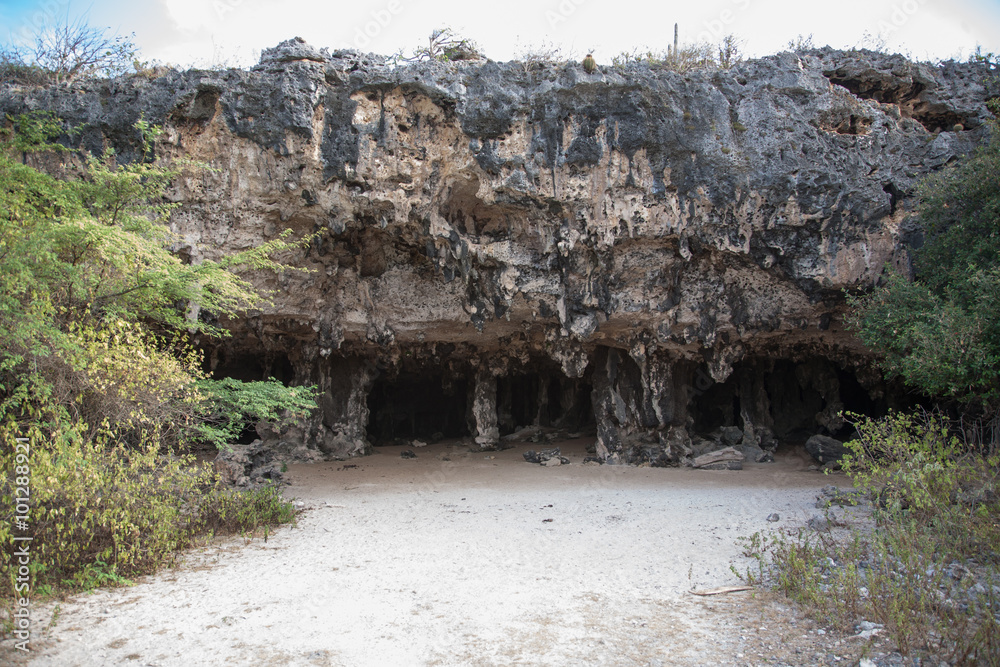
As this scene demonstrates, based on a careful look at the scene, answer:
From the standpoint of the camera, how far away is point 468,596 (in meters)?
5.42

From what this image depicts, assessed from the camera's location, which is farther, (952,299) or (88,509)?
(952,299)

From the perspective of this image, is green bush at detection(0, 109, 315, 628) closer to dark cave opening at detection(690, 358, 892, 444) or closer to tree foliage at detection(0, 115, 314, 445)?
tree foliage at detection(0, 115, 314, 445)

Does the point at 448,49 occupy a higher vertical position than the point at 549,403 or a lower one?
higher

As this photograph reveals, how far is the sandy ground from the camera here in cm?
424

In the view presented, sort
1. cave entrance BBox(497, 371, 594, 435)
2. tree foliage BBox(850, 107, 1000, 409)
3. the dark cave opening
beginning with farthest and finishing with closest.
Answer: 1. cave entrance BBox(497, 371, 594, 435)
2. the dark cave opening
3. tree foliage BBox(850, 107, 1000, 409)

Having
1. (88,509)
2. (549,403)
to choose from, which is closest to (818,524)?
(88,509)

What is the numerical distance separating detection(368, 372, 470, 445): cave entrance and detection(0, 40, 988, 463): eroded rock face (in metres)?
6.17

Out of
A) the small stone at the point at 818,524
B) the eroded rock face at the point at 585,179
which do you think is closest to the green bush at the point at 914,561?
the small stone at the point at 818,524

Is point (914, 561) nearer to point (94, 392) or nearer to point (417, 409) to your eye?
point (94, 392)

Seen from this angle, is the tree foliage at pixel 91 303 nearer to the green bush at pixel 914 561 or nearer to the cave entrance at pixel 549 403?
the green bush at pixel 914 561

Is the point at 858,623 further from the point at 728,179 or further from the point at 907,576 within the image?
the point at 728,179

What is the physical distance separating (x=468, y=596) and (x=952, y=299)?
8191 mm

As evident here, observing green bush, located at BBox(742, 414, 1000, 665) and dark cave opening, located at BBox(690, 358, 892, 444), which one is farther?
dark cave opening, located at BBox(690, 358, 892, 444)

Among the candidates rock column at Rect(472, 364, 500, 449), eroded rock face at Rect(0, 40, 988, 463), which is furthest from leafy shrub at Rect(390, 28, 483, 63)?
rock column at Rect(472, 364, 500, 449)
